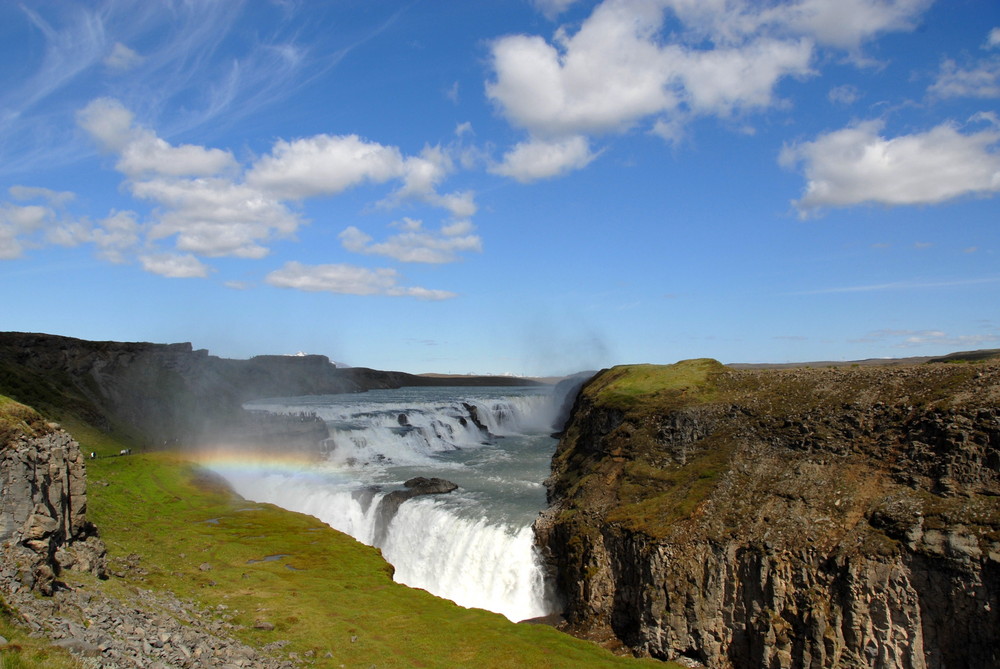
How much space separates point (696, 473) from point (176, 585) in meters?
26.4

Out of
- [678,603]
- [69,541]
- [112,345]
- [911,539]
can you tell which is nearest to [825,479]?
[911,539]

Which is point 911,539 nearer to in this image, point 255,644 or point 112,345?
point 255,644

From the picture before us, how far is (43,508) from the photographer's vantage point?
24.2m

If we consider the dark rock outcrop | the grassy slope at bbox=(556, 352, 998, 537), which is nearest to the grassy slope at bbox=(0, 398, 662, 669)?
the dark rock outcrop

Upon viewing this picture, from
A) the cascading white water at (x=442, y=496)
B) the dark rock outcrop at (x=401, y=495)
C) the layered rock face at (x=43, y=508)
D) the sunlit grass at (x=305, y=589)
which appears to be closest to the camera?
the layered rock face at (x=43, y=508)

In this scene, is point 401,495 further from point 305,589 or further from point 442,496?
point 305,589

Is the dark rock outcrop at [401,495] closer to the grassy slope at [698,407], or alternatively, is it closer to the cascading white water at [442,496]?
the cascading white water at [442,496]

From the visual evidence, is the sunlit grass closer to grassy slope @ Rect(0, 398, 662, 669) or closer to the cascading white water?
grassy slope @ Rect(0, 398, 662, 669)

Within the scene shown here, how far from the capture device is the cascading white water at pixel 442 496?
116 ft

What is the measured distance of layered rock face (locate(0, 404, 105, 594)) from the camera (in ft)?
69.1

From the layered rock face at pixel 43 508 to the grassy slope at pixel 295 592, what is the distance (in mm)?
1269

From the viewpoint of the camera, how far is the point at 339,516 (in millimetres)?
46656

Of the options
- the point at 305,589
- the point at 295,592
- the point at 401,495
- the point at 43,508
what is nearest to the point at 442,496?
the point at 401,495

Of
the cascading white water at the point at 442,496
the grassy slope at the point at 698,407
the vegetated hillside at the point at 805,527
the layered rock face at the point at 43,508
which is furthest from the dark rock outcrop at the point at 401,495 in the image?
the layered rock face at the point at 43,508
